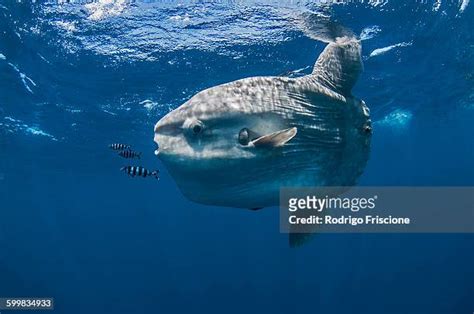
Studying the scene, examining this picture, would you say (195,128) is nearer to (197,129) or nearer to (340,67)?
(197,129)

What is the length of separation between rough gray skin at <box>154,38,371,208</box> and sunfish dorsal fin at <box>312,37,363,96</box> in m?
0.02

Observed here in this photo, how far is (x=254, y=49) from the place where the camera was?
14875 mm

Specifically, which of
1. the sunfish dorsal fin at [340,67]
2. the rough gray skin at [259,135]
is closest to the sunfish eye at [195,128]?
the rough gray skin at [259,135]

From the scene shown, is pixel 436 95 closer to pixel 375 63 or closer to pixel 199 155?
pixel 375 63

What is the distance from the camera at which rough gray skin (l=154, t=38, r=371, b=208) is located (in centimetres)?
257

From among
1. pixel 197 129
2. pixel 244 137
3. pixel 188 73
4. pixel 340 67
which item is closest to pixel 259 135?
pixel 244 137

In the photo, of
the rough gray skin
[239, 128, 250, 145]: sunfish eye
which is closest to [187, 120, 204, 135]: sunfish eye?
the rough gray skin

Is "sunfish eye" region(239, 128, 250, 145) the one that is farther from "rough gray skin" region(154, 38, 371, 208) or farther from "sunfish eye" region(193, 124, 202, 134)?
"sunfish eye" region(193, 124, 202, 134)

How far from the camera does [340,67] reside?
150 inches

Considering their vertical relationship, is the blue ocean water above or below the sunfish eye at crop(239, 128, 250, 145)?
above

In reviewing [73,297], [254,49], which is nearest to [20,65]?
[254,49]

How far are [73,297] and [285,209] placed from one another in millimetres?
61113

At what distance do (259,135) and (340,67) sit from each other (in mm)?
1540

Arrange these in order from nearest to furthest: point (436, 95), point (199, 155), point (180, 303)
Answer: point (199, 155), point (436, 95), point (180, 303)
